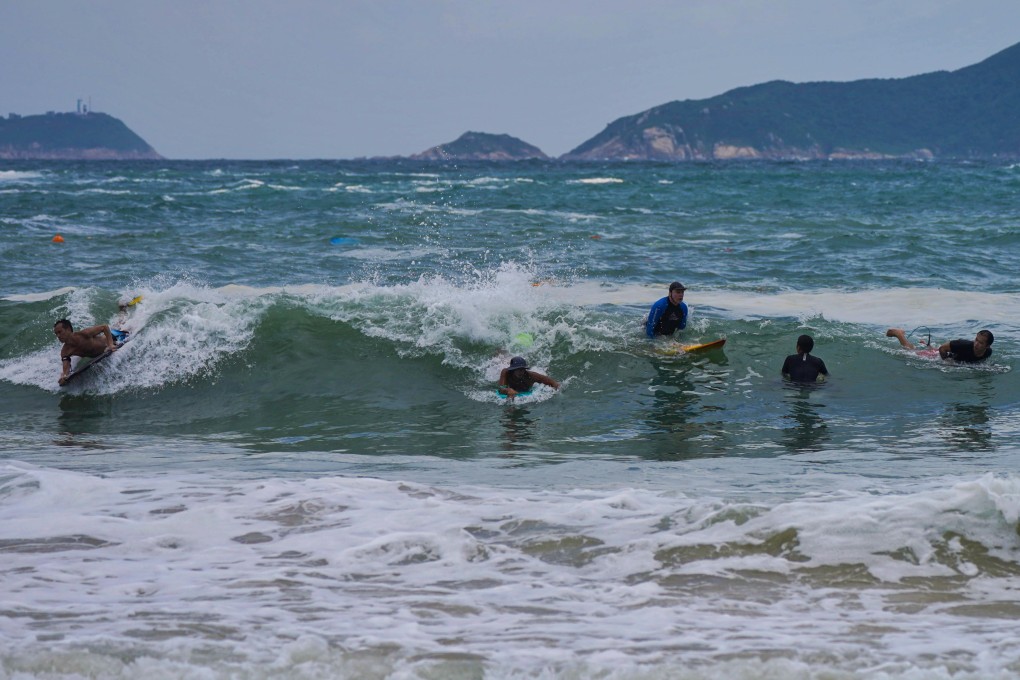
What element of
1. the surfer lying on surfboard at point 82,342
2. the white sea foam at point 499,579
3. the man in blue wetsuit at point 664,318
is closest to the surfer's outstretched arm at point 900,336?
the man in blue wetsuit at point 664,318

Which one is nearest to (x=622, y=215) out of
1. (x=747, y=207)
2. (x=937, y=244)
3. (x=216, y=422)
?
(x=747, y=207)

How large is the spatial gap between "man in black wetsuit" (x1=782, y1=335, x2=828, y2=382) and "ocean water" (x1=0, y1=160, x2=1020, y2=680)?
24 centimetres

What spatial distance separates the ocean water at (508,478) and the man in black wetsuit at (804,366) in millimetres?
237

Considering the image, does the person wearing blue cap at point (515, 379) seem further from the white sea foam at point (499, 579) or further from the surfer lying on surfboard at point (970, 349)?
the surfer lying on surfboard at point (970, 349)

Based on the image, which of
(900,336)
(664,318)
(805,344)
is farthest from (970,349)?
(664,318)

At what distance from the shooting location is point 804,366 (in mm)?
12914

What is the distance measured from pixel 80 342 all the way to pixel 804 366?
9370 mm

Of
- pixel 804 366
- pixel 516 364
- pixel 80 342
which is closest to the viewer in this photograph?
pixel 516 364

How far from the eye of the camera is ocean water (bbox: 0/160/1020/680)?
544cm

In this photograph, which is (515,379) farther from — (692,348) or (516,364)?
(692,348)

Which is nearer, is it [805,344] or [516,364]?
[516,364]

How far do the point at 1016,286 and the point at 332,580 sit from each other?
706 inches

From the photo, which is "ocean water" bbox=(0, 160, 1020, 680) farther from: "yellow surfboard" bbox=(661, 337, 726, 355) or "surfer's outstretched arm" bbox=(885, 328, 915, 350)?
"surfer's outstretched arm" bbox=(885, 328, 915, 350)

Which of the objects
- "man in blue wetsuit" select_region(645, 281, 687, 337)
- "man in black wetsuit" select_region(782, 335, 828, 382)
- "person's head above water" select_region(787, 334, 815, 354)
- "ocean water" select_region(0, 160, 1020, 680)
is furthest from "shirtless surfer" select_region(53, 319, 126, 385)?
"person's head above water" select_region(787, 334, 815, 354)
